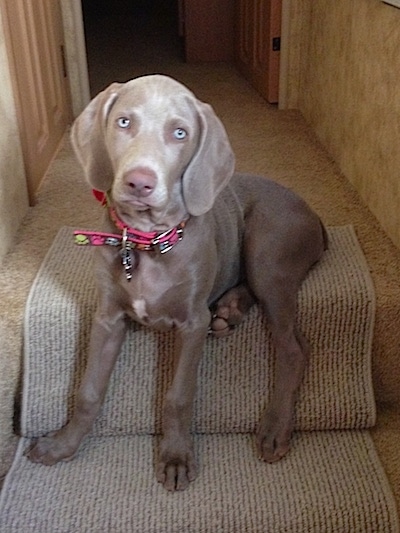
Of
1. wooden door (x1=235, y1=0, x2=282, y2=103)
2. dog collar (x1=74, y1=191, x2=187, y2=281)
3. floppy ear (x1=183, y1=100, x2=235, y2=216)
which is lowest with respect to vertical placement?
wooden door (x1=235, y1=0, x2=282, y2=103)

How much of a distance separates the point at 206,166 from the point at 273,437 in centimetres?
56

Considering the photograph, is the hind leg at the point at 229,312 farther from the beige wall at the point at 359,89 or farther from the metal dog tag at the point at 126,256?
the beige wall at the point at 359,89

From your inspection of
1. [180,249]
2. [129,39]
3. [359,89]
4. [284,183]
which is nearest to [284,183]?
[284,183]

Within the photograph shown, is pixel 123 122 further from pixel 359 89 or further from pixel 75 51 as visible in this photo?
pixel 75 51

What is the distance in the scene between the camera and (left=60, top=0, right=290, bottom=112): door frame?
8.27 ft

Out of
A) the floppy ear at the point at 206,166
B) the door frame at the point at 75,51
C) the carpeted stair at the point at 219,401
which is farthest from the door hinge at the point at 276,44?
the floppy ear at the point at 206,166

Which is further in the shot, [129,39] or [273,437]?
[129,39]

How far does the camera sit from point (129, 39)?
4.22 m

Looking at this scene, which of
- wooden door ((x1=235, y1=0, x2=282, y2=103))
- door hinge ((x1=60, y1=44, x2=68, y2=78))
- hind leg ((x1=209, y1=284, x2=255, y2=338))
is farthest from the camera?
wooden door ((x1=235, y1=0, x2=282, y2=103))

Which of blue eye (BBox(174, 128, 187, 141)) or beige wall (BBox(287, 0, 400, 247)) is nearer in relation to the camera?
blue eye (BBox(174, 128, 187, 141))

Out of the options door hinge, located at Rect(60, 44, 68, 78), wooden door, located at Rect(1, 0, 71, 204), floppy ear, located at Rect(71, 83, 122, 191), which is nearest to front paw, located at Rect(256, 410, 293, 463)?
floppy ear, located at Rect(71, 83, 122, 191)

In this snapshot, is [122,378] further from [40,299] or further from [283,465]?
[283,465]

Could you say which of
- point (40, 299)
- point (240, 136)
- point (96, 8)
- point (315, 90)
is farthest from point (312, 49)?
Result: point (96, 8)

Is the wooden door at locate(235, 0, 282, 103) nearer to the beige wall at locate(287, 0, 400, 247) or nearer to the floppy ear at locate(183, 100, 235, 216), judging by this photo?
the beige wall at locate(287, 0, 400, 247)
